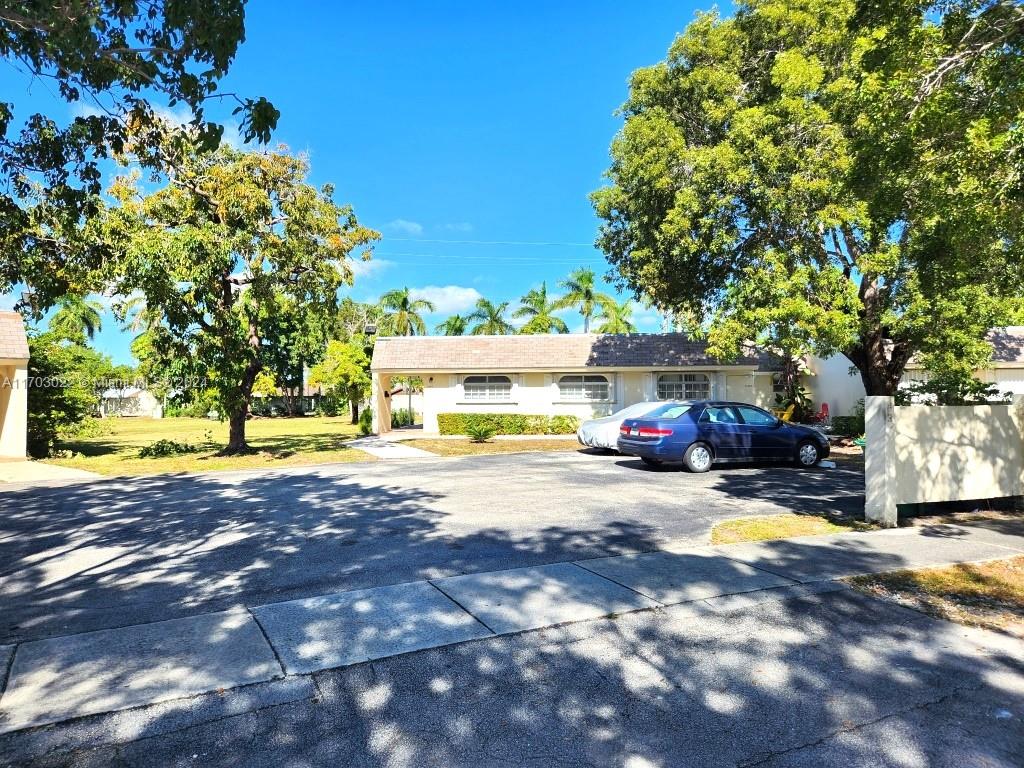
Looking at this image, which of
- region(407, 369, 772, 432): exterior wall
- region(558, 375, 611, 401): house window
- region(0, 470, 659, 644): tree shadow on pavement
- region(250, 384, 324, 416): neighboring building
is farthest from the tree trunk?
region(250, 384, 324, 416): neighboring building

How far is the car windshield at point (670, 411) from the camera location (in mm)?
14367

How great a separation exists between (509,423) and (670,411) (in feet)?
40.3

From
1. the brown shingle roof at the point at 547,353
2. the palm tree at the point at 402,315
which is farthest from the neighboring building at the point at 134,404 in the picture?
the brown shingle roof at the point at 547,353

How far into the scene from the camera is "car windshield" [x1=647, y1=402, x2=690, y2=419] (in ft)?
47.1

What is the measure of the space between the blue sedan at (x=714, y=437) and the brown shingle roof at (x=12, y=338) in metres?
17.5

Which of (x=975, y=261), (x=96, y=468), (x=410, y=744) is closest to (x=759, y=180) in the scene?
(x=975, y=261)

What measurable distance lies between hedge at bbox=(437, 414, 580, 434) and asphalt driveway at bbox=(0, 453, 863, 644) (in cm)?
1104

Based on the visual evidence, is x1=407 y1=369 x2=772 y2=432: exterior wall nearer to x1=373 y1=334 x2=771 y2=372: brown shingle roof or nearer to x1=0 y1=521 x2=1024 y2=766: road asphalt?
x1=373 y1=334 x2=771 y2=372: brown shingle roof

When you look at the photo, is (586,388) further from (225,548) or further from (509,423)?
(225,548)

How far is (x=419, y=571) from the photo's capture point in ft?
20.7

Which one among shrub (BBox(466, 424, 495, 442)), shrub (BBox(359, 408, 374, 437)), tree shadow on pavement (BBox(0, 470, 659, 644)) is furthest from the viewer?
shrub (BBox(359, 408, 374, 437))

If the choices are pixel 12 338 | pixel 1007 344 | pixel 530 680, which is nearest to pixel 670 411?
pixel 530 680

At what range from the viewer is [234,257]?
17438 mm

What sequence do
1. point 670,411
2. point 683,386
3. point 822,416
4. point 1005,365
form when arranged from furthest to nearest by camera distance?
point 822,416 < point 683,386 < point 1005,365 < point 670,411
